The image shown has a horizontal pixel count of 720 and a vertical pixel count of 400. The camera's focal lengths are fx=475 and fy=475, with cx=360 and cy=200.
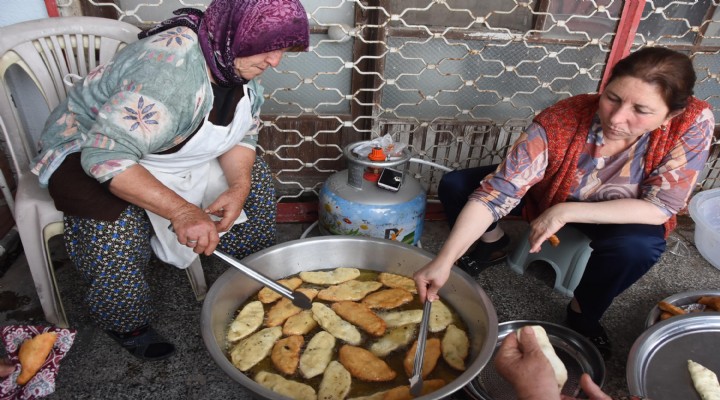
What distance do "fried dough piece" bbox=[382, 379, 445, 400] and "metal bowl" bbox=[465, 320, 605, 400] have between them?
0.65 feet

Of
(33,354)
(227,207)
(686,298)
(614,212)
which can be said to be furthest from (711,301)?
(33,354)

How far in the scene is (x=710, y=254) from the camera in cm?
246

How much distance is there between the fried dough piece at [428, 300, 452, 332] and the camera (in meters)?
1.61

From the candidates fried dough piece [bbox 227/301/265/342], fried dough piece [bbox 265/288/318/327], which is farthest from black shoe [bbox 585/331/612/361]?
fried dough piece [bbox 227/301/265/342]

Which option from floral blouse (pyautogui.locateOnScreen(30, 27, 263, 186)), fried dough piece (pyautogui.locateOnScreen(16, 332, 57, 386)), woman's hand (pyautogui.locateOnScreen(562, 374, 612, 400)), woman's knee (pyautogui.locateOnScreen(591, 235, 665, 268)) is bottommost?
fried dough piece (pyautogui.locateOnScreen(16, 332, 57, 386))

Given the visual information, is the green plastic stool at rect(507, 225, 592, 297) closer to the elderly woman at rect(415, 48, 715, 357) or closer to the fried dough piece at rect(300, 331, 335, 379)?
the elderly woman at rect(415, 48, 715, 357)

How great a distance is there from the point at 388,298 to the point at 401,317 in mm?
99

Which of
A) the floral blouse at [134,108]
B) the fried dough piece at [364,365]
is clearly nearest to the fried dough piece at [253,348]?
the fried dough piece at [364,365]

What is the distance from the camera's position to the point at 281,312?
5.40 feet

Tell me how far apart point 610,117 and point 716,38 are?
152 cm

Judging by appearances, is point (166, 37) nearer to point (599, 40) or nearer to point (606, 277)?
point (606, 277)

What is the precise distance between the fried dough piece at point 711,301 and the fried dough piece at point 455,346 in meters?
1.09

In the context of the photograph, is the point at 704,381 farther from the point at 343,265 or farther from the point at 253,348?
the point at 253,348

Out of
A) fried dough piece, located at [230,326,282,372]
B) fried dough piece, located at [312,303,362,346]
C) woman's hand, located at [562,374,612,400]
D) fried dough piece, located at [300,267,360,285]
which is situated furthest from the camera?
fried dough piece, located at [300,267,360,285]
